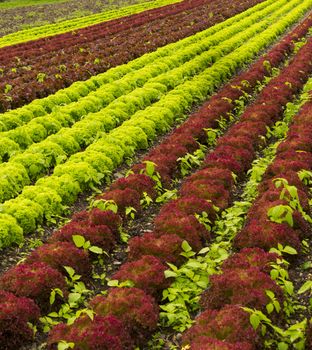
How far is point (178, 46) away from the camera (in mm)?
28156

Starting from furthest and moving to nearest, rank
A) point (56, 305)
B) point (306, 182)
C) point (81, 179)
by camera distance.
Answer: point (81, 179) → point (306, 182) → point (56, 305)

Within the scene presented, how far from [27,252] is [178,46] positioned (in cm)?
2045

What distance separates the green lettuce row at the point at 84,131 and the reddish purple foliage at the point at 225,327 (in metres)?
6.30

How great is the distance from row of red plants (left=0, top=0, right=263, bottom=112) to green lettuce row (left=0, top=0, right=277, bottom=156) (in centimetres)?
223

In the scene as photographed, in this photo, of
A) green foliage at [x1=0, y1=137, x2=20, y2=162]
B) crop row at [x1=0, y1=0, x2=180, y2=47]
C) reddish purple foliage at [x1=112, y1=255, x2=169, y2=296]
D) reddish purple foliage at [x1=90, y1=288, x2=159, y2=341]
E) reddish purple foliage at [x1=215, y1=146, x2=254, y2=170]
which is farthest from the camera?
crop row at [x1=0, y1=0, x2=180, y2=47]

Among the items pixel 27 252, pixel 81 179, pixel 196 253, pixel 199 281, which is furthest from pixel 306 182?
pixel 27 252

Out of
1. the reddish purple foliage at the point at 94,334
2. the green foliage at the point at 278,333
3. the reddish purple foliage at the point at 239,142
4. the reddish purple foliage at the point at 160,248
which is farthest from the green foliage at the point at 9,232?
the reddish purple foliage at the point at 239,142

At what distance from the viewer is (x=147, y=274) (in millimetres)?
8242

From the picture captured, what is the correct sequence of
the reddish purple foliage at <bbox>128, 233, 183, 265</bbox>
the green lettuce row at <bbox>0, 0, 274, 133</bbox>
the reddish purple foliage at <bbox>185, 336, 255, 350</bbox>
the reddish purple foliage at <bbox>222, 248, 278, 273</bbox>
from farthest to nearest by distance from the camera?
the green lettuce row at <bbox>0, 0, 274, 133</bbox> < the reddish purple foliage at <bbox>128, 233, 183, 265</bbox> < the reddish purple foliage at <bbox>222, 248, 278, 273</bbox> < the reddish purple foliage at <bbox>185, 336, 255, 350</bbox>

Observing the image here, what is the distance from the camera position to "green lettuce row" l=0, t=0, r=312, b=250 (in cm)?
1069

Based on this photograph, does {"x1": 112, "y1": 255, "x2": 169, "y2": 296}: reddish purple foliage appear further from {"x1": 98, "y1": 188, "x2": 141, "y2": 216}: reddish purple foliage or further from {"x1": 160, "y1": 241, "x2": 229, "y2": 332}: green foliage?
{"x1": 98, "y1": 188, "x2": 141, "y2": 216}: reddish purple foliage

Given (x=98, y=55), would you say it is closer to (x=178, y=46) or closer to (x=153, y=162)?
(x=178, y=46)

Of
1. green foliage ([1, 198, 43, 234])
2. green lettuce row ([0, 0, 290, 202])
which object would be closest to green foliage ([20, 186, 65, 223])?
green foliage ([1, 198, 43, 234])

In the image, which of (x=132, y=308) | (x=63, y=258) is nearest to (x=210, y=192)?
(x=63, y=258)
